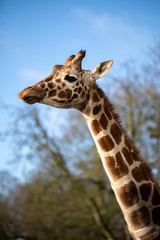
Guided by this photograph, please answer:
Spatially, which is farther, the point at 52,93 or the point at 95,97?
the point at 95,97

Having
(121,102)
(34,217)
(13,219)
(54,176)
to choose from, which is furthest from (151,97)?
(13,219)

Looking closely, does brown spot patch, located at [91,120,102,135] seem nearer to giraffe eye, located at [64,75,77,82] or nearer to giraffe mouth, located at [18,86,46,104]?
giraffe eye, located at [64,75,77,82]

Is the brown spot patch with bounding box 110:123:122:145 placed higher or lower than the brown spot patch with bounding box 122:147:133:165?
higher

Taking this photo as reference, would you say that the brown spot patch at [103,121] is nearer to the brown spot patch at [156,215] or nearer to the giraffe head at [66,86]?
the giraffe head at [66,86]

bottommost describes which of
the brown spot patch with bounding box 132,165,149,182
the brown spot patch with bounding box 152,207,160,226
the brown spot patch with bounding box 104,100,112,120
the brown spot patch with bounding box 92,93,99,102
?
the brown spot patch with bounding box 152,207,160,226

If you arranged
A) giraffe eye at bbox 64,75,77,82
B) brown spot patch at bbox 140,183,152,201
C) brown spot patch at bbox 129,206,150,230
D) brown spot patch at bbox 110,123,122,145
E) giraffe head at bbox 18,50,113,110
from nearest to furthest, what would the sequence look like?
1. brown spot patch at bbox 129,206,150,230
2. brown spot patch at bbox 140,183,152,201
3. giraffe head at bbox 18,50,113,110
4. brown spot patch at bbox 110,123,122,145
5. giraffe eye at bbox 64,75,77,82

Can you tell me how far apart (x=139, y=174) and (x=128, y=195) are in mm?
323

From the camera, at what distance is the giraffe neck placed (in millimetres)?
3174

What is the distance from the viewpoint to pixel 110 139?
3.51 m

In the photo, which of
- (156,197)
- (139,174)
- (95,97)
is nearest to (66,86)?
(95,97)

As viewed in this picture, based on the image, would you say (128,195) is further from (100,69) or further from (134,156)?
(100,69)

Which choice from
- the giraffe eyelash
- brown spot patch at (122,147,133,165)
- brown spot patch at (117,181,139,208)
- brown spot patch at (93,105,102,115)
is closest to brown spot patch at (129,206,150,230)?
brown spot patch at (117,181,139,208)

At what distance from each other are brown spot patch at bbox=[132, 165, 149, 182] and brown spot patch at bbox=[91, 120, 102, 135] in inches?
26.8

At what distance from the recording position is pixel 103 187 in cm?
1243
